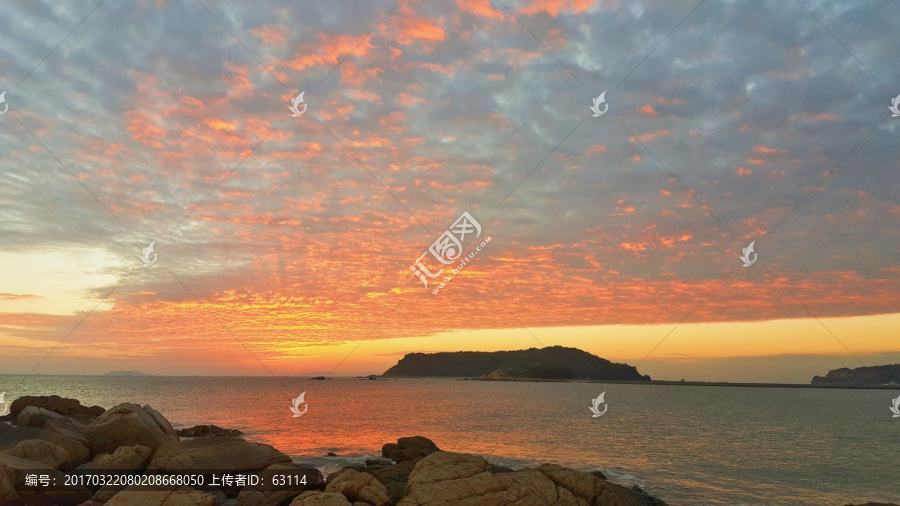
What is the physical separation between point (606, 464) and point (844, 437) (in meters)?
39.1

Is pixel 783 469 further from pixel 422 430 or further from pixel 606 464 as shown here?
pixel 422 430

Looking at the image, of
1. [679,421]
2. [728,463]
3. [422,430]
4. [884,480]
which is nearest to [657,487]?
[728,463]

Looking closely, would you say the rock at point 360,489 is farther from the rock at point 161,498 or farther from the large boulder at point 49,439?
the large boulder at point 49,439

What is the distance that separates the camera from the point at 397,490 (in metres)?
19.5

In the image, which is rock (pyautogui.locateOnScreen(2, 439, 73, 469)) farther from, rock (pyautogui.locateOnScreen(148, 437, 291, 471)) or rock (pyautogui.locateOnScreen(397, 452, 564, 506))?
rock (pyautogui.locateOnScreen(397, 452, 564, 506))

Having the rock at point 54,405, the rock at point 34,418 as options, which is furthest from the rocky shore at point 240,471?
the rock at point 54,405

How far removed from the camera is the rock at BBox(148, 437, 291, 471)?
21297 mm

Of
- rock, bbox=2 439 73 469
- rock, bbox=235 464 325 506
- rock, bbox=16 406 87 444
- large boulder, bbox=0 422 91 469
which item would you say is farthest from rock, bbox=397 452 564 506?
rock, bbox=16 406 87 444

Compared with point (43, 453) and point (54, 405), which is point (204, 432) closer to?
point (54, 405)

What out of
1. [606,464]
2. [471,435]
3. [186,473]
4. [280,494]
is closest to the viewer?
[280,494]

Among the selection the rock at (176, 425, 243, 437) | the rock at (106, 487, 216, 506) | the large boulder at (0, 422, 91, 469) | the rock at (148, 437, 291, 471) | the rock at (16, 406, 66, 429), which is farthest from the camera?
the rock at (176, 425, 243, 437)

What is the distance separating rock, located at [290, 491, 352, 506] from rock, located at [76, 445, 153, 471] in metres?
9.51

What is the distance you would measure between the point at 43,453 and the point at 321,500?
41.9 ft

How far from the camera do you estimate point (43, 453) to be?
20.6 meters
